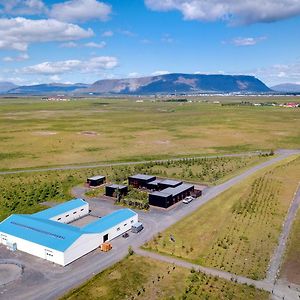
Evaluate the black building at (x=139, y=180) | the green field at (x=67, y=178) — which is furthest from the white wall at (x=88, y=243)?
the black building at (x=139, y=180)

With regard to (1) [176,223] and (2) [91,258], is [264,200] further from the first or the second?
(2) [91,258]

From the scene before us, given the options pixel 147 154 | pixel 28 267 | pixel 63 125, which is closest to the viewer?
pixel 28 267

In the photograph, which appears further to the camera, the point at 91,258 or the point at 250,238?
the point at 250,238

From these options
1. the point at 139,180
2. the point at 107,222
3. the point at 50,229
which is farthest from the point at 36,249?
the point at 139,180

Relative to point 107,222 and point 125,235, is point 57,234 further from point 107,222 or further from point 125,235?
point 125,235

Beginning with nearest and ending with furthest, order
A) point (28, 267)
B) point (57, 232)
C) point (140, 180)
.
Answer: point (28, 267), point (57, 232), point (140, 180)

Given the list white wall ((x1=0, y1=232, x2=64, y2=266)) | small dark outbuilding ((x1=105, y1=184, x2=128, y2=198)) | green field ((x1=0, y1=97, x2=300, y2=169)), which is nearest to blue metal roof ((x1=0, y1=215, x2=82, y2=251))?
white wall ((x1=0, y1=232, x2=64, y2=266))

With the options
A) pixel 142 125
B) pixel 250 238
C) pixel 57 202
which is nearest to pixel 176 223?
pixel 250 238
